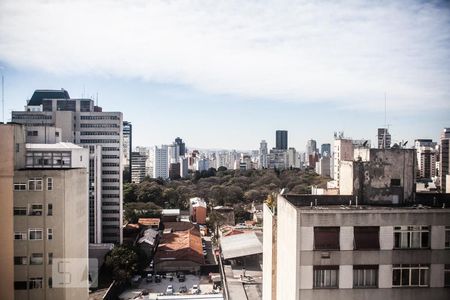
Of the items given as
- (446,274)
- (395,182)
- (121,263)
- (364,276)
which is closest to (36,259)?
(364,276)

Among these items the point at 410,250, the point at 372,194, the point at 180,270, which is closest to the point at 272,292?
the point at 372,194

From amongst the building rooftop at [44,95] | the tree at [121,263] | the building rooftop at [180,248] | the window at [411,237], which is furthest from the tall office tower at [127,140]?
the window at [411,237]

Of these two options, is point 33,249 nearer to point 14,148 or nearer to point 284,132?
point 14,148

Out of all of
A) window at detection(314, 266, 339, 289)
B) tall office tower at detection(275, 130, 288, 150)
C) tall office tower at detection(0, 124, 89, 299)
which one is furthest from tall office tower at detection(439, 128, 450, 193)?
tall office tower at detection(275, 130, 288, 150)

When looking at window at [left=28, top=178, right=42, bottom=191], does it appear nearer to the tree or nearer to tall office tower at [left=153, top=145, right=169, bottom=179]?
the tree

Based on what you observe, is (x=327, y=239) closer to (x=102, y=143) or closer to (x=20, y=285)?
(x=20, y=285)
